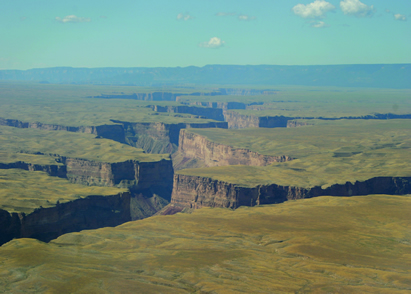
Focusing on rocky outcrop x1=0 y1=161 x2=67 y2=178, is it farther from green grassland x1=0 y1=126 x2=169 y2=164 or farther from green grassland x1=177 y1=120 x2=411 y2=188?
→ green grassland x1=177 y1=120 x2=411 y2=188

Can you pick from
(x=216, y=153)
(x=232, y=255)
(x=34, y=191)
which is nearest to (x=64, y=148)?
(x=216, y=153)

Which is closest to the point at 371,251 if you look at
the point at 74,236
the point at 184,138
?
the point at 74,236

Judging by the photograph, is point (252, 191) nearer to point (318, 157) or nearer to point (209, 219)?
point (209, 219)

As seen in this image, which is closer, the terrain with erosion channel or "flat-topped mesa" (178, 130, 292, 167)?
the terrain with erosion channel

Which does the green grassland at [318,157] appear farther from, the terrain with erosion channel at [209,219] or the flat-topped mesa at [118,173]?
the flat-topped mesa at [118,173]

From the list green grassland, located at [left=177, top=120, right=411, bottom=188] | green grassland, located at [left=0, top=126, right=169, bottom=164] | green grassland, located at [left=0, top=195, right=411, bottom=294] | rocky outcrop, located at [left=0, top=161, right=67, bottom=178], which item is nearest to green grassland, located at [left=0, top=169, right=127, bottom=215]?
green grassland, located at [left=0, top=195, right=411, bottom=294]

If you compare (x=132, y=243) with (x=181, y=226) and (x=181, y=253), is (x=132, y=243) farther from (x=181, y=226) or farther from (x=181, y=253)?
(x=181, y=226)
